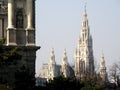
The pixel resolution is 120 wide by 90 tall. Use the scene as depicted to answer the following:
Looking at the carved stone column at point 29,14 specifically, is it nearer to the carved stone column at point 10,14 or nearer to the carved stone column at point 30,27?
the carved stone column at point 30,27

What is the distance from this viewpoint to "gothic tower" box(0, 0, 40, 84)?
136 feet

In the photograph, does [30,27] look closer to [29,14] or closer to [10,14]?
[29,14]

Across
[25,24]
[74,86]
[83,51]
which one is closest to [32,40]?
[25,24]

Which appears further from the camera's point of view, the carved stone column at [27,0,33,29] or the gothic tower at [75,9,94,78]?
the gothic tower at [75,9,94,78]

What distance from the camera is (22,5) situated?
142 ft

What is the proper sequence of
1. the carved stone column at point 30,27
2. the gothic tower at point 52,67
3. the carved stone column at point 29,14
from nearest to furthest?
the carved stone column at point 30,27 → the carved stone column at point 29,14 → the gothic tower at point 52,67

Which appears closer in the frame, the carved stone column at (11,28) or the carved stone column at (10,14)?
the carved stone column at (11,28)

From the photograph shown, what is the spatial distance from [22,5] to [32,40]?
3.06 meters

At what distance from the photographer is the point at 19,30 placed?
42.7 metres

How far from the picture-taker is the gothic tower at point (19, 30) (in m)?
41.6

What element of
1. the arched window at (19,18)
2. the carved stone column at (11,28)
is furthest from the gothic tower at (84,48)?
the carved stone column at (11,28)

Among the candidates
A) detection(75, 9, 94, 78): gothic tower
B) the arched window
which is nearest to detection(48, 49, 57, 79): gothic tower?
detection(75, 9, 94, 78): gothic tower

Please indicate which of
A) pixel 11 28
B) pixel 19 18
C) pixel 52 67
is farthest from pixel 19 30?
pixel 52 67

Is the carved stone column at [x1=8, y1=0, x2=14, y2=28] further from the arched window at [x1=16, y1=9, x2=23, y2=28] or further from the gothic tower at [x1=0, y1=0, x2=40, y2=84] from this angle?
the arched window at [x1=16, y1=9, x2=23, y2=28]
